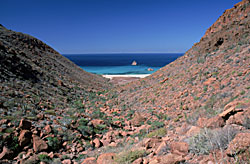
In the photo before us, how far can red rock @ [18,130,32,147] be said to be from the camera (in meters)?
5.37

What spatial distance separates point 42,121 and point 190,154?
711 centimetres

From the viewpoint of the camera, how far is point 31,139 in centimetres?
572

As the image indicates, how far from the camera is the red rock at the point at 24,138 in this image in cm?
537

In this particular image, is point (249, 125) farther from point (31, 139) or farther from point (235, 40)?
point (235, 40)

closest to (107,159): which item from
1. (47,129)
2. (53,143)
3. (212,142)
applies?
(212,142)

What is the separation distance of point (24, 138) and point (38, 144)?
0.58 meters

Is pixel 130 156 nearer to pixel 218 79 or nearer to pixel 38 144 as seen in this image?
pixel 38 144

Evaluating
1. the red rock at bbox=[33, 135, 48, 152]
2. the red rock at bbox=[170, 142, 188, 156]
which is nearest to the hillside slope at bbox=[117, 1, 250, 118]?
the red rock at bbox=[170, 142, 188, 156]

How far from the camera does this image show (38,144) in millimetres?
5512

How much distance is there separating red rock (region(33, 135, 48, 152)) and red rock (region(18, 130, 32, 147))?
0.21 m

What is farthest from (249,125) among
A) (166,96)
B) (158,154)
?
(166,96)

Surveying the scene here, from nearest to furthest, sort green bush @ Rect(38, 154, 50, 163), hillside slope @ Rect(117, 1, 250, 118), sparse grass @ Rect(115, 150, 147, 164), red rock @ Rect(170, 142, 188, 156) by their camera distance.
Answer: red rock @ Rect(170, 142, 188, 156) → sparse grass @ Rect(115, 150, 147, 164) → green bush @ Rect(38, 154, 50, 163) → hillside slope @ Rect(117, 1, 250, 118)

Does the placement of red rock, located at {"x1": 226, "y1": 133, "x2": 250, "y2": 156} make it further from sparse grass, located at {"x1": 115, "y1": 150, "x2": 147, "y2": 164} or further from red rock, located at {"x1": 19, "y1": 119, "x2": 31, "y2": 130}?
red rock, located at {"x1": 19, "y1": 119, "x2": 31, "y2": 130}

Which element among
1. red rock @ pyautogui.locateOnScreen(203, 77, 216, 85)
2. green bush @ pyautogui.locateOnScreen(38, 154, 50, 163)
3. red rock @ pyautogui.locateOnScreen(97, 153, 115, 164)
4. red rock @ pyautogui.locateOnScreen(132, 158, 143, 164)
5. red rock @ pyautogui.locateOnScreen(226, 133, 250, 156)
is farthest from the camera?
red rock @ pyautogui.locateOnScreen(203, 77, 216, 85)
